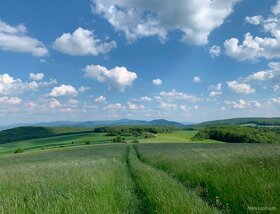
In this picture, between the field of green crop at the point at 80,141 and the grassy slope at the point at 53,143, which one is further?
the grassy slope at the point at 53,143

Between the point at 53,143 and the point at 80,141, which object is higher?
the point at 80,141

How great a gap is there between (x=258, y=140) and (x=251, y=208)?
309 feet

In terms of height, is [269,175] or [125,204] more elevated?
[269,175]

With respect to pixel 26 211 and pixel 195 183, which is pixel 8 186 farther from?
pixel 195 183

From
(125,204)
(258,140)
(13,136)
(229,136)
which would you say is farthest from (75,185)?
(13,136)

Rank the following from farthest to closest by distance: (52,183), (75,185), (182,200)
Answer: (52,183)
(75,185)
(182,200)

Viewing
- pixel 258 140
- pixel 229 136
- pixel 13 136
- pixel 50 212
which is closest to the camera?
pixel 50 212

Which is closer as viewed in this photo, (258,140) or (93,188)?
(93,188)

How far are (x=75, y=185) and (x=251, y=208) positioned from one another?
5.63m

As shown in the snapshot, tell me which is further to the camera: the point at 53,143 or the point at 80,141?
the point at 53,143

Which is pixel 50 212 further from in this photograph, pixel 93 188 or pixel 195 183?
pixel 195 183

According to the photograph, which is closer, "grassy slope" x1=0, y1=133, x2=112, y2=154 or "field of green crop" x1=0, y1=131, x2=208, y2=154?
"field of green crop" x1=0, y1=131, x2=208, y2=154

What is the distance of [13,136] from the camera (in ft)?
607

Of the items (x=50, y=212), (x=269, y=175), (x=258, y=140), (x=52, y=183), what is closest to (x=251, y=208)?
(x=269, y=175)
